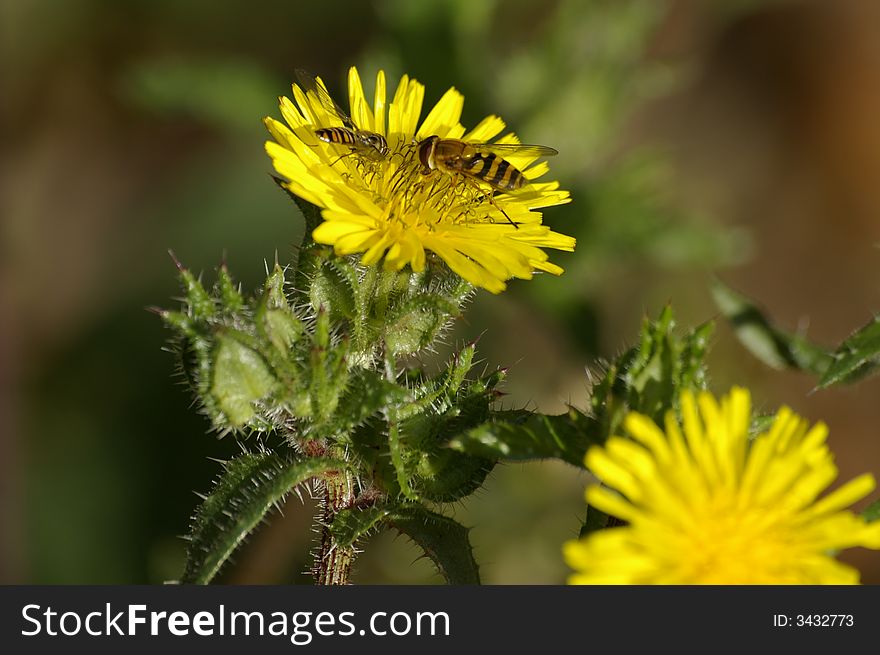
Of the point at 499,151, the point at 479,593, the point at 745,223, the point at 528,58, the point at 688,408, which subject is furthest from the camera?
the point at 745,223

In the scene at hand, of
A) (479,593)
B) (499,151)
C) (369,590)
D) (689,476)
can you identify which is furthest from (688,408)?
(499,151)

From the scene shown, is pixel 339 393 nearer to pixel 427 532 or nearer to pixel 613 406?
pixel 427 532

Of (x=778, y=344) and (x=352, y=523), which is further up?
(x=778, y=344)

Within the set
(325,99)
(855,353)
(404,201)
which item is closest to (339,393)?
(404,201)

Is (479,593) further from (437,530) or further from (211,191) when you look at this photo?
(211,191)

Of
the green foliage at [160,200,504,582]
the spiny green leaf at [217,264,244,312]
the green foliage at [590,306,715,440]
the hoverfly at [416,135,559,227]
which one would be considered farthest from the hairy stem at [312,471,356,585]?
the hoverfly at [416,135,559,227]

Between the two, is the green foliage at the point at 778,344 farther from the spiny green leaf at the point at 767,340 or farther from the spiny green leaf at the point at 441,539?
the spiny green leaf at the point at 441,539
